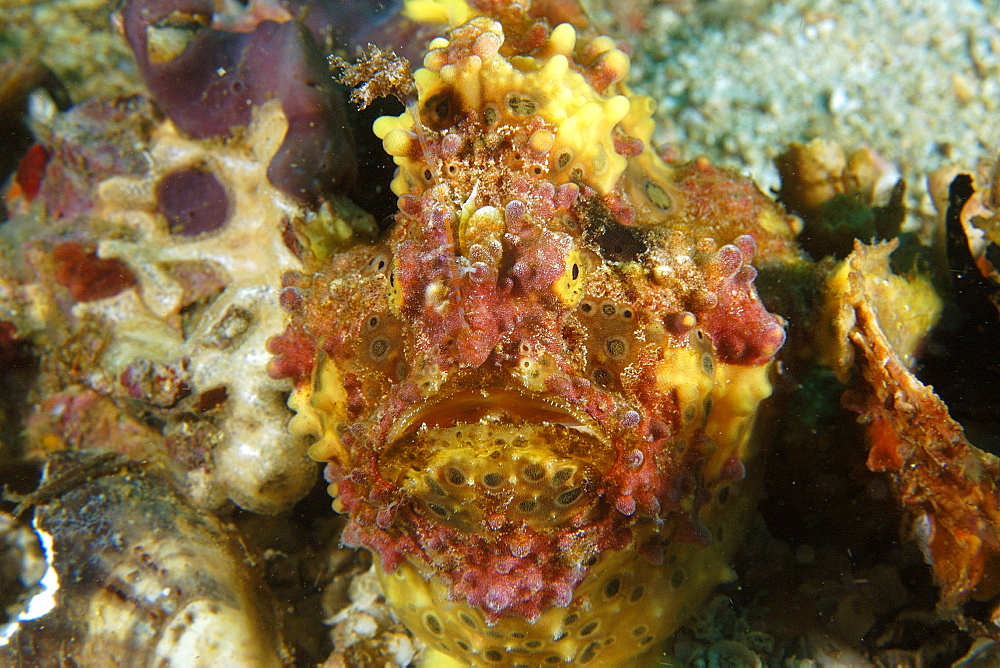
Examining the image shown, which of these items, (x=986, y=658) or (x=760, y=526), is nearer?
(x=986, y=658)

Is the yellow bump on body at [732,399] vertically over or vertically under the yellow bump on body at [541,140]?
under

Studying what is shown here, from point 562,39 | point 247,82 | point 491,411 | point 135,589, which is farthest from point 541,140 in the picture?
point 135,589

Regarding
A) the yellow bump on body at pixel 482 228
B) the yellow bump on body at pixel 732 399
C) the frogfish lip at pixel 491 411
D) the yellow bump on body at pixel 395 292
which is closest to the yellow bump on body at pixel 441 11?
the yellow bump on body at pixel 482 228

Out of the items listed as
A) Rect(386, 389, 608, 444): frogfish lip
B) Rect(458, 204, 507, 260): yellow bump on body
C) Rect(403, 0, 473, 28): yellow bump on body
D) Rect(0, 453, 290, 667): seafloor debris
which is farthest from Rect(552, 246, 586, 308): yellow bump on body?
Rect(0, 453, 290, 667): seafloor debris

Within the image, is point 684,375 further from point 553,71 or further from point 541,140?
point 553,71

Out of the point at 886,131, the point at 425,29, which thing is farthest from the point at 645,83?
the point at 425,29

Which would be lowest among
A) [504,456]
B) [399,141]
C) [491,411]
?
[504,456]

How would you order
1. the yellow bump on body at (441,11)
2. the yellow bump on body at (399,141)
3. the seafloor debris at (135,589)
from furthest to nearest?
1. the seafloor debris at (135,589)
2. the yellow bump on body at (441,11)
3. the yellow bump on body at (399,141)

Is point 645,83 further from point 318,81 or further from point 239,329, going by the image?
point 239,329

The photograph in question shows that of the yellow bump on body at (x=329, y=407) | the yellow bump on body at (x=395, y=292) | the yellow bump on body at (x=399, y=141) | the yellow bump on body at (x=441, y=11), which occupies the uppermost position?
the yellow bump on body at (x=441, y=11)

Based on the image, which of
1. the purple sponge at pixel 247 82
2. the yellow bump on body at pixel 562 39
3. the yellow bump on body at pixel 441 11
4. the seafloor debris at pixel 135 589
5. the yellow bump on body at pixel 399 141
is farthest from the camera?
the purple sponge at pixel 247 82

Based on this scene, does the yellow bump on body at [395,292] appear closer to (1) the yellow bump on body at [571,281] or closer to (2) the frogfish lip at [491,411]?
(2) the frogfish lip at [491,411]
